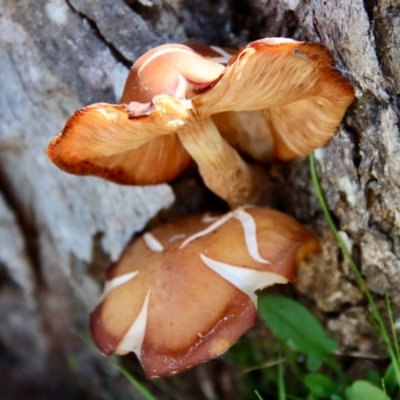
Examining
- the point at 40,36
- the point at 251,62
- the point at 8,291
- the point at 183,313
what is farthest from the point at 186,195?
the point at 8,291

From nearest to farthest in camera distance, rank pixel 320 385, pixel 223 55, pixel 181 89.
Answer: pixel 181 89 < pixel 223 55 < pixel 320 385

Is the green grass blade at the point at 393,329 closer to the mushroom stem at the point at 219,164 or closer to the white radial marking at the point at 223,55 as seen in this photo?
the mushroom stem at the point at 219,164

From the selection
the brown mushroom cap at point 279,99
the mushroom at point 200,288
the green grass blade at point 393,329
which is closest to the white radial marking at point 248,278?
the mushroom at point 200,288

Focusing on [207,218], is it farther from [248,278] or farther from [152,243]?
[248,278]

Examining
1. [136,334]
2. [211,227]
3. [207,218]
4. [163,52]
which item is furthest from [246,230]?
[163,52]

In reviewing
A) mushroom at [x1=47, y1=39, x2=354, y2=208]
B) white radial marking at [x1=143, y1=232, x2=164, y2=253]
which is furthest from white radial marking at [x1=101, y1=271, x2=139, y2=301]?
mushroom at [x1=47, y1=39, x2=354, y2=208]

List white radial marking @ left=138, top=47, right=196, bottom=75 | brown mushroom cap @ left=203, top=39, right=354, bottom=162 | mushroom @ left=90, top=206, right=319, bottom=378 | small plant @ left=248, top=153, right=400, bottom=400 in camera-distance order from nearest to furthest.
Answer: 1. brown mushroom cap @ left=203, top=39, right=354, bottom=162
2. white radial marking @ left=138, top=47, right=196, bottom=75
3. mushroom @ left=90, top=206, right=319, bottom=378
4. small plant @ left=248, top=153, right=400, bottom=400

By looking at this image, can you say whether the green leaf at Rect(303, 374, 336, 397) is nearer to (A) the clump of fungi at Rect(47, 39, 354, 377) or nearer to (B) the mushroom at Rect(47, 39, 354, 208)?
(A) the clump of fungi at Rect(47, 39, 354, 377)
